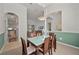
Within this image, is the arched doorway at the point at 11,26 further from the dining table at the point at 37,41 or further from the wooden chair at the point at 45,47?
the wooden chair at the point at 45,47

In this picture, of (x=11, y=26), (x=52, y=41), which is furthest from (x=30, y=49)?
(x=11, y=26)

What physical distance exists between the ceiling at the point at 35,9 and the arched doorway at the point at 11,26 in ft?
0.85

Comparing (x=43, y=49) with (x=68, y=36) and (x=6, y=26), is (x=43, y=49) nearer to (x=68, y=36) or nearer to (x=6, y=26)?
(x=68, y=36)

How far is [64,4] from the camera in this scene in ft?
7.03

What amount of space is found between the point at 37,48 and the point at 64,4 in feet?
3.02

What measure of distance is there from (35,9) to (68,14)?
1.97 feet

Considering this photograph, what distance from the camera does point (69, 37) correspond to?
2.18 m

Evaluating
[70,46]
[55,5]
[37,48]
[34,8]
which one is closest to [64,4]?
[55,5]

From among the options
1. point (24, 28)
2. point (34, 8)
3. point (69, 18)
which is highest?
point (34, 8)

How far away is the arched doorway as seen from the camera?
84.4 inches

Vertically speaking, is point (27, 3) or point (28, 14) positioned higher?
point (27, 3)

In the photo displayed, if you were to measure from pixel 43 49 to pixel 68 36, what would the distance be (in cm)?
51

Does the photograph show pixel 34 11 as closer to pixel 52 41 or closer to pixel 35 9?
pixel 35 9

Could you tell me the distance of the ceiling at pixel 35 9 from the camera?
2.15 metres
